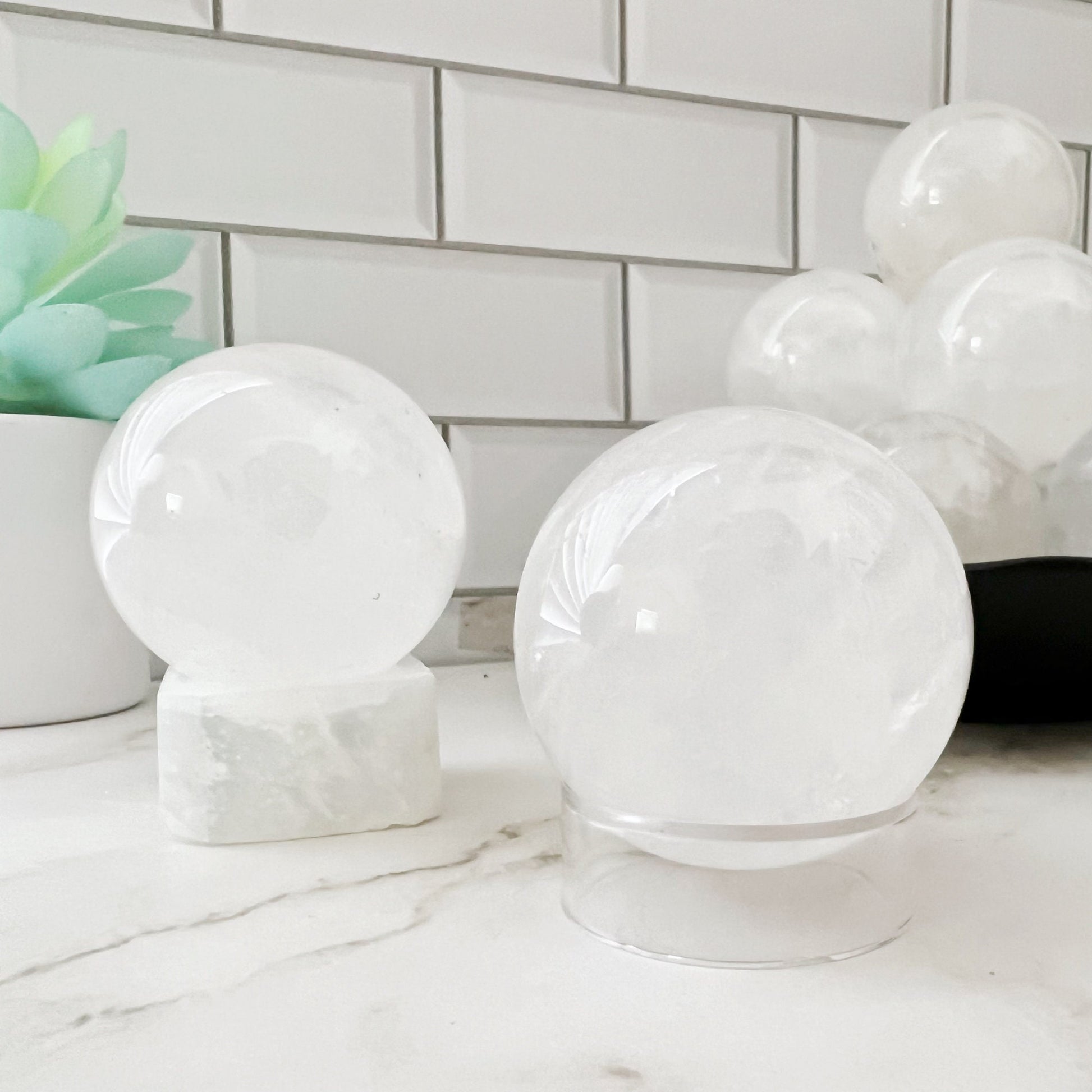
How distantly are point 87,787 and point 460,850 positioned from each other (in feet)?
0.58

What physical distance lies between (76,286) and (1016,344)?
17.6 inches

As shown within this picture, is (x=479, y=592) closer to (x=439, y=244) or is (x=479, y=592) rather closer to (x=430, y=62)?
(x=439, y=244)

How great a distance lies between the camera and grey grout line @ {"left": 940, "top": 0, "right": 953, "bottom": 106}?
0.84m

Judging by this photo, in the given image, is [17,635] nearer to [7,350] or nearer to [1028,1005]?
[7,350]

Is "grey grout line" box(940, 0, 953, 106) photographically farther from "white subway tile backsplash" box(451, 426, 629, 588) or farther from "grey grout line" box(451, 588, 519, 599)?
"grey grout line" box(451, 588, 519, 599)

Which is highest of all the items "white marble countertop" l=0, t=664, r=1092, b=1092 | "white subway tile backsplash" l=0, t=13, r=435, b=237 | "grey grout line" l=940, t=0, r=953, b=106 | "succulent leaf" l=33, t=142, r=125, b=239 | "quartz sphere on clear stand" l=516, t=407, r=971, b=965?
"grey grout line" l=940, t=0, r=953, b=106

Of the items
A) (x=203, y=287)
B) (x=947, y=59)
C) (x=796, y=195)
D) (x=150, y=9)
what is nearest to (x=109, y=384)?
(x=203, y=287)

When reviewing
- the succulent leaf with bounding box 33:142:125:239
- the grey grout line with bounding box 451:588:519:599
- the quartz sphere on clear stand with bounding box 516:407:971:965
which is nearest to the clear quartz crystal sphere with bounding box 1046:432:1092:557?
the quartz sphere on clear stand with bounding box 516:407:971:965

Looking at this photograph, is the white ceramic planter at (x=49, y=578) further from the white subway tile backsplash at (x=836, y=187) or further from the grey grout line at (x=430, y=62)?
the white subway tile backsplash at (x=836, y=187)

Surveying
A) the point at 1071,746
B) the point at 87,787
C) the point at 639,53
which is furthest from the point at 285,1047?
the point at 639,53

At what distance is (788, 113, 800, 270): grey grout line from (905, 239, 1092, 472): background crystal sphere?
0.30m

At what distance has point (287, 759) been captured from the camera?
1.13 ft

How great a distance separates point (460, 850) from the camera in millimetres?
336

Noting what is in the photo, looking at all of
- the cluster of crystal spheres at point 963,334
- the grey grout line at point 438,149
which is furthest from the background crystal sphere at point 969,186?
the grey grout line at point 438,149
